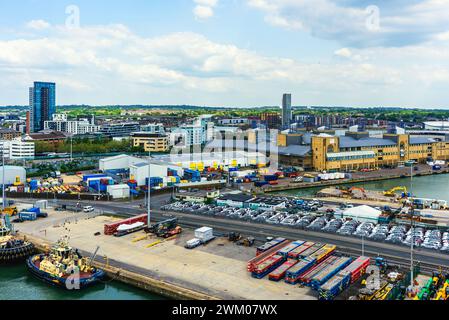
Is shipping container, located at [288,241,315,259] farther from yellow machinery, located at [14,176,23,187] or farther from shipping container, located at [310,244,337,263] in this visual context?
yellow machinery, located at [14,176,23,187]

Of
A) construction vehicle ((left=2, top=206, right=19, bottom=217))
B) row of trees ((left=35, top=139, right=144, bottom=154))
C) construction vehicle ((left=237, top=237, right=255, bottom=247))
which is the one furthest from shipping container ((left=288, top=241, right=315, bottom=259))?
row of trees ((left=35, top=139, right=144, bottom=154))

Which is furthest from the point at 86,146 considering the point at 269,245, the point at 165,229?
the point at 269,245

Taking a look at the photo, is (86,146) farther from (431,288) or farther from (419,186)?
(431,288)

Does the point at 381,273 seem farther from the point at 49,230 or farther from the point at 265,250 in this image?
the point at 49,230

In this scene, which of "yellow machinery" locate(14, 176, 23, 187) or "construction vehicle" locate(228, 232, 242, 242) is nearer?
"construction vehicle" locate(228, 232, 242, 242)

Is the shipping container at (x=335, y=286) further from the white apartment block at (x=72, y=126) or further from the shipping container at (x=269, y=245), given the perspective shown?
the white apartment block at (x=72, y=126)

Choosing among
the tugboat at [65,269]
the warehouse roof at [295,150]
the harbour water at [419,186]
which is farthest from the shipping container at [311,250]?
the warehouse roof at [295,150]

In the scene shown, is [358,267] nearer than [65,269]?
Yes
